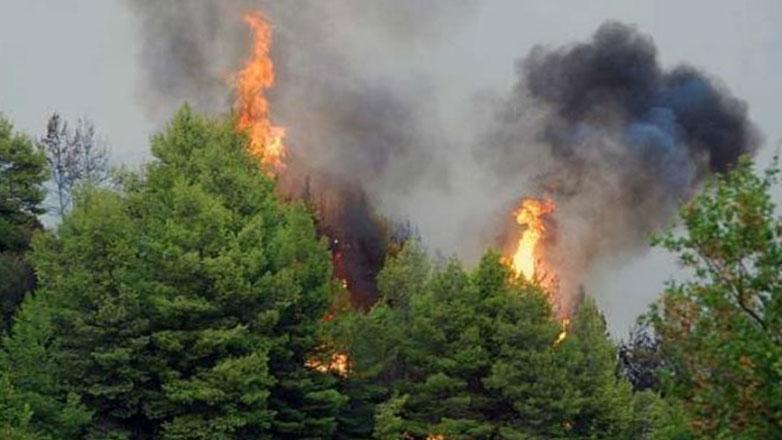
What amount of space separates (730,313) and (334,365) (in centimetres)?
3684

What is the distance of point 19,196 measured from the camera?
66.4 m

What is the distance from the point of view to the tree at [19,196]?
201ft

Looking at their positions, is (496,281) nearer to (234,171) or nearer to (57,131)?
(234,171)

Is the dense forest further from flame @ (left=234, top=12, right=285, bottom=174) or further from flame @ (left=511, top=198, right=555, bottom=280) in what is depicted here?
flame @ (left=511, top=198, right=555, bottom=280)

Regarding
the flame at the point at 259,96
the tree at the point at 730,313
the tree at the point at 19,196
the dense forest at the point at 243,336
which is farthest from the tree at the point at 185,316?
the tree at the point at 730,313

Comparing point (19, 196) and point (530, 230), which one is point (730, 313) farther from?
point (530, 230)

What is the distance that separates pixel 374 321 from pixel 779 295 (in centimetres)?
3709

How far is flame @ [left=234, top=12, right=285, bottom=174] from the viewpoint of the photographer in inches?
3241

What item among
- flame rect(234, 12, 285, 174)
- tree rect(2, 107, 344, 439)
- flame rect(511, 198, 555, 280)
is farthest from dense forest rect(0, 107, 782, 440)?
flame rect(511, 198, 555, 280)

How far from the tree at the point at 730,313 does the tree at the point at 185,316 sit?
29.2 m

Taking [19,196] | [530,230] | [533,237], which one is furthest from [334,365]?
[530,230]

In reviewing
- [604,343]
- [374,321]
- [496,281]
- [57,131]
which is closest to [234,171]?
[374,321]

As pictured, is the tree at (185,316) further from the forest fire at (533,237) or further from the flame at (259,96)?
the forest fire at (533,237)

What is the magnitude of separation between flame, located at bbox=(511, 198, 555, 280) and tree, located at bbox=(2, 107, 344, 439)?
30.7 m
